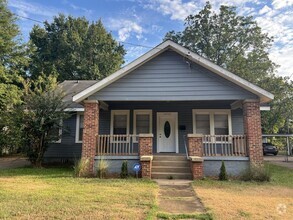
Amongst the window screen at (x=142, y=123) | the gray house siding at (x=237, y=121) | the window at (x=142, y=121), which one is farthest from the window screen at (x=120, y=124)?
the gray house siding at (x=237, y=121)

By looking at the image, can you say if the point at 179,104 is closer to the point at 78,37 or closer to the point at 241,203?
the point at 241,203

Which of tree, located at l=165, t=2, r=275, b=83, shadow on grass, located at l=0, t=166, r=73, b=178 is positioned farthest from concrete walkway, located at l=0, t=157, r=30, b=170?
tree, located at l=165, t=2, r=275, b=83

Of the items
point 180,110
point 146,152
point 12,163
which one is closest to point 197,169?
point 146,152

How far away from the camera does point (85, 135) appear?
31.2 ft

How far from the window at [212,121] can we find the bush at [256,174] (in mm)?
3403

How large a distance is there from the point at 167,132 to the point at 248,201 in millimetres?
6704

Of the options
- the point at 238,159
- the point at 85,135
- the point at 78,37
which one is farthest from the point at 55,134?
the point at 78,37

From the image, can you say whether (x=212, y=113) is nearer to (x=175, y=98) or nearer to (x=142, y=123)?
(x=175, y=98)

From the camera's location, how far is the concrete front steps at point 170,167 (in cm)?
898

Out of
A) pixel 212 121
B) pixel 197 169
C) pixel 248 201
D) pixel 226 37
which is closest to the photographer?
pixel 248 201

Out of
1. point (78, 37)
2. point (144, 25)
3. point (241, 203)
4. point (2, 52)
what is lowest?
point (241, 203)

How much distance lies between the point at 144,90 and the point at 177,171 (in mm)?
3502

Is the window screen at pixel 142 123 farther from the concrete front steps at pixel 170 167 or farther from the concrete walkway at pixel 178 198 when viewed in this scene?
the concrete walkway at pixel 178 198

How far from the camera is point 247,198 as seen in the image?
6.05 meters
